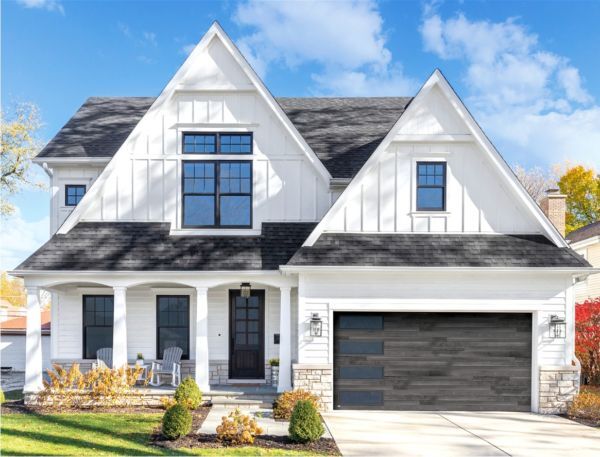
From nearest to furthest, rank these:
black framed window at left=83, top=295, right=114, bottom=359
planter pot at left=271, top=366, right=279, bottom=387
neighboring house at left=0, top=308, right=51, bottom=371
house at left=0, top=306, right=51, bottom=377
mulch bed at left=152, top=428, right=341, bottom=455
Result: mulch bed at left=152, top=428, right=341, bottom=455, planter pot at left=271, top=366, right=279, bottom=387, black framed window at left=83, top=295, right=114, bottom=359, house at left=0, top=306, right=51, bottom=377, neighboring house at left=0, top=308, right=51, bottom=371

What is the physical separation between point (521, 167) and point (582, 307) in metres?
33.0

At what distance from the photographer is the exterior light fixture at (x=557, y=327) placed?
12.6 m

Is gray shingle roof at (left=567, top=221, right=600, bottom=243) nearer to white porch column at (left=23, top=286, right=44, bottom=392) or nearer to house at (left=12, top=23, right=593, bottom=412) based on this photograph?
house at (left=12, top=23, right=593, bottom=412)

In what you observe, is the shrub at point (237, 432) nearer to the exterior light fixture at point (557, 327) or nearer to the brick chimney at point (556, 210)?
the exterior light fixture at point (557, 327)

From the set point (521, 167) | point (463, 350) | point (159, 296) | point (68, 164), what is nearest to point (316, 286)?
point (463, 350)

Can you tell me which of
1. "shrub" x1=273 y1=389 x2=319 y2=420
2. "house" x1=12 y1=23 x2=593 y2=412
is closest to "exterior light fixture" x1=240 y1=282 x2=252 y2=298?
"house" x1=12 y1=23 x2=593 y2=412

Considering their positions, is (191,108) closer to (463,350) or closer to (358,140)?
(358,140)

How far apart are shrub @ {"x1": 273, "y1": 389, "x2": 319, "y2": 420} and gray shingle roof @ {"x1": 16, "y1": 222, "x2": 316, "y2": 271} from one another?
3.18 meters

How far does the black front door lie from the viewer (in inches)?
575

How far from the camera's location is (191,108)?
47.8 feet

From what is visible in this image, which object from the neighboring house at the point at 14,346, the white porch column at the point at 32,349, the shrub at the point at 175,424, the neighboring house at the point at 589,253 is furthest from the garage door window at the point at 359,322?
the neighboring house at the point at 589,253

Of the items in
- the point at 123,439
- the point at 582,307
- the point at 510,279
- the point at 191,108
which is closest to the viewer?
the point at 123,439

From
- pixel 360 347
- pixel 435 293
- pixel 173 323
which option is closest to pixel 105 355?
pixel 173 323

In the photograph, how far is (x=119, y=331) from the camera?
13.2 metres
